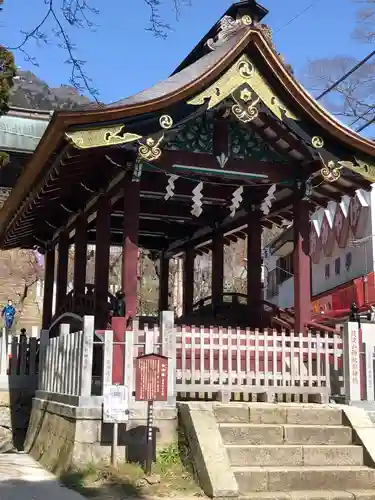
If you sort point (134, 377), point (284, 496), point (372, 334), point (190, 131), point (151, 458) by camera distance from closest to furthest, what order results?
point (284, 496)
point (151, 458)
point (134, 377)
point (372, 334)
point (190, 131)

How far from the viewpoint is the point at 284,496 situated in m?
7.20

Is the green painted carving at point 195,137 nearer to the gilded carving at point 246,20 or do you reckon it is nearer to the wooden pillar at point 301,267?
the gilded carving at point 246,20

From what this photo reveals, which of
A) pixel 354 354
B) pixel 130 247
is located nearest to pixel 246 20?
pixel 130 247

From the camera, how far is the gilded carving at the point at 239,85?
9984mm

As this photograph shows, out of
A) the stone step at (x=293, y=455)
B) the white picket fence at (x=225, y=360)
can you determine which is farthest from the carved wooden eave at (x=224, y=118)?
the stone step at (x=293, y=455)

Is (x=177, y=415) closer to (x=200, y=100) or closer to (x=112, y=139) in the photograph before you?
(x=112, y=139)

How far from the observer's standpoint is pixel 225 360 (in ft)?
32.3

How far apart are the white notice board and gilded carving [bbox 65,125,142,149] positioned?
3.61 metres

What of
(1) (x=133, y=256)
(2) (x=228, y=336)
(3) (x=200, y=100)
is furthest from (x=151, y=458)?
(3) (x=200, y=100)

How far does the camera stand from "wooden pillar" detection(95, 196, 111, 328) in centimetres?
1200

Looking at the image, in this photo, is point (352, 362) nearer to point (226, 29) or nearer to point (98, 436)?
point (98, 436)

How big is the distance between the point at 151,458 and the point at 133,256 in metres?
3.50

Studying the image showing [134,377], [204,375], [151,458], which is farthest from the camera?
[204,375]

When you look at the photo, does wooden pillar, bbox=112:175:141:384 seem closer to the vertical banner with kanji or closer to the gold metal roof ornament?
Answer: the gold metal roof ornament
